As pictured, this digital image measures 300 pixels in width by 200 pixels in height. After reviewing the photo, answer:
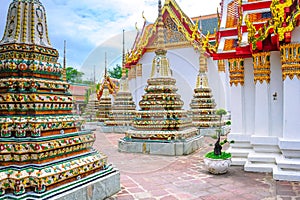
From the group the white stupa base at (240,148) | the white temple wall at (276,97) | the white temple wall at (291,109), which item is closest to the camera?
the white temple wall at (291,109)

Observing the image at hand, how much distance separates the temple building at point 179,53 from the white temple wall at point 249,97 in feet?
31.4

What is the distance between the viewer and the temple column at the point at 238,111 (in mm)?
6328

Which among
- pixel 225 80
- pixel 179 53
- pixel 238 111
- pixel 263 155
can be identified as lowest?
pixel 263 155

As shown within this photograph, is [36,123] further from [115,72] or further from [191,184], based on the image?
[115,72]

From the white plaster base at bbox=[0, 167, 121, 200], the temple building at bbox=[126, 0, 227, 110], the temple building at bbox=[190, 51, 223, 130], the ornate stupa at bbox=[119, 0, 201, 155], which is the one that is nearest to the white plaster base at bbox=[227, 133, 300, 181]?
the ornate stupa at bbox=[119, 0, 201, 155]

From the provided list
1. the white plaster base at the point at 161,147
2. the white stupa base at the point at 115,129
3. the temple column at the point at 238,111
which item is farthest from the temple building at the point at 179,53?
the temple column at the point at 238,111

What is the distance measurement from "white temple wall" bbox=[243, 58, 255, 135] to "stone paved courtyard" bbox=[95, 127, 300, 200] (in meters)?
1.02

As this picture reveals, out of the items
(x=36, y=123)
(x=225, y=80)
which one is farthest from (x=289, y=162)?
(x=225, y=80)

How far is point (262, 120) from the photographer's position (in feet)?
18.8

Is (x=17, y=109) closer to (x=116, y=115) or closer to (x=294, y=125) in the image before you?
(x=294, y=125)

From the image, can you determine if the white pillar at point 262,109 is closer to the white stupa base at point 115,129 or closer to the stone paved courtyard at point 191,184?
the stone paved courtyard at point 191,184

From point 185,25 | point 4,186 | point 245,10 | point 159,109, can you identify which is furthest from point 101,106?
point 4,186

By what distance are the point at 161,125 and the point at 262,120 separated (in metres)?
2.82

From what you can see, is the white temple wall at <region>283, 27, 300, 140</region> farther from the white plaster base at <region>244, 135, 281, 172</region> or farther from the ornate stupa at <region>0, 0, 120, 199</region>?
the ornate stupa at <region>0, 0, 120, 199</region>
